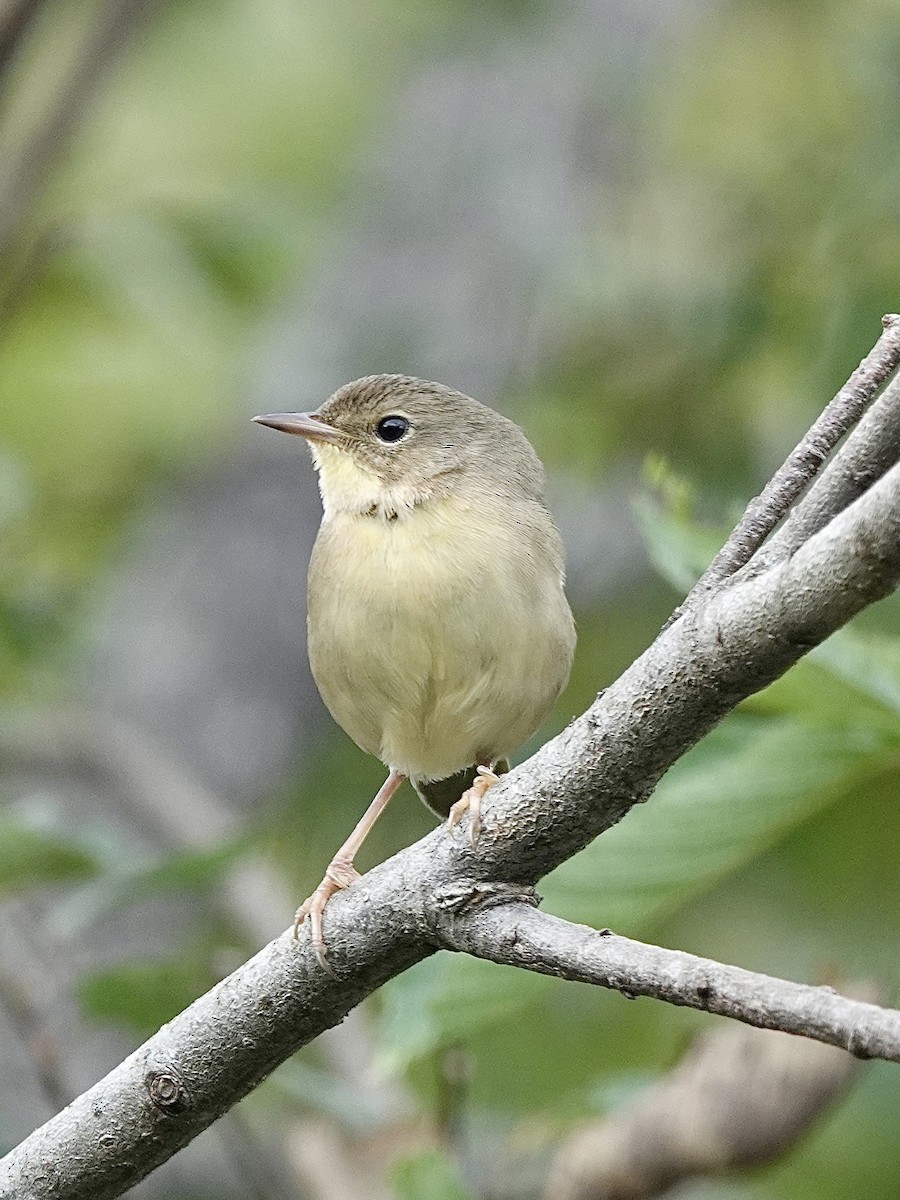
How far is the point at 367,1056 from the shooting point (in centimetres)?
504

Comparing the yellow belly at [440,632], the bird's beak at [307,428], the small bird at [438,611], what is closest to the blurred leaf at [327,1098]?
the small bird at [438,611]

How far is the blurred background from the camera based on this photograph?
3.53 meters

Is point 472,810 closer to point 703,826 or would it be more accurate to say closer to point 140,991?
point 703,826

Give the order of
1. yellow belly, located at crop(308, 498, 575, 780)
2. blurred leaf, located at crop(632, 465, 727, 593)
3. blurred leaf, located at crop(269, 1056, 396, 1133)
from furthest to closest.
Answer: blurred leaf, located at crop(269, 1056, 396, 1133) < yellow belly, located at crop(308, 498, 575, 780) < blurred leaf, located at crop(632, 465, 727, 593)

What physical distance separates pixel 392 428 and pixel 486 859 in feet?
6.79

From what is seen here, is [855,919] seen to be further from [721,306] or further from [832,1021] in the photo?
[832,1021]

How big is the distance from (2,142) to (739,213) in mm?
2842

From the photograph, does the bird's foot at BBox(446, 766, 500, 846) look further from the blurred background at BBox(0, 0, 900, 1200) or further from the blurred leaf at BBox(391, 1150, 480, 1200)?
the blurred leaf at BBox(391, 1150, 480, 1200)

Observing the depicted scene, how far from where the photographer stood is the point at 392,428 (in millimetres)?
4102

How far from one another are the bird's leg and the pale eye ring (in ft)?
2.80

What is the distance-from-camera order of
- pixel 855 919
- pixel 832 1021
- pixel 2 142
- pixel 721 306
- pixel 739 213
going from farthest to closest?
pixel 2 142
pixel 739 213
pixel 721 306
pixel 855 919
pixel 832 1021

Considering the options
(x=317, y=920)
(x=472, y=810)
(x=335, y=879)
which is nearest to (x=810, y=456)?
(x=472, y=810)

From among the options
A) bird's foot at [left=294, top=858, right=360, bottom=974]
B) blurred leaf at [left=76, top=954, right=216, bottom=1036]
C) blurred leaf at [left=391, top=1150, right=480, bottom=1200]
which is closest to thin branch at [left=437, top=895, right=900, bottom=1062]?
bird's foot at [left=294, top=858, right=360, bottom=974]

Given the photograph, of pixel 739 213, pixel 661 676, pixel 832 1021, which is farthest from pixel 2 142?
pixel 832 1021
